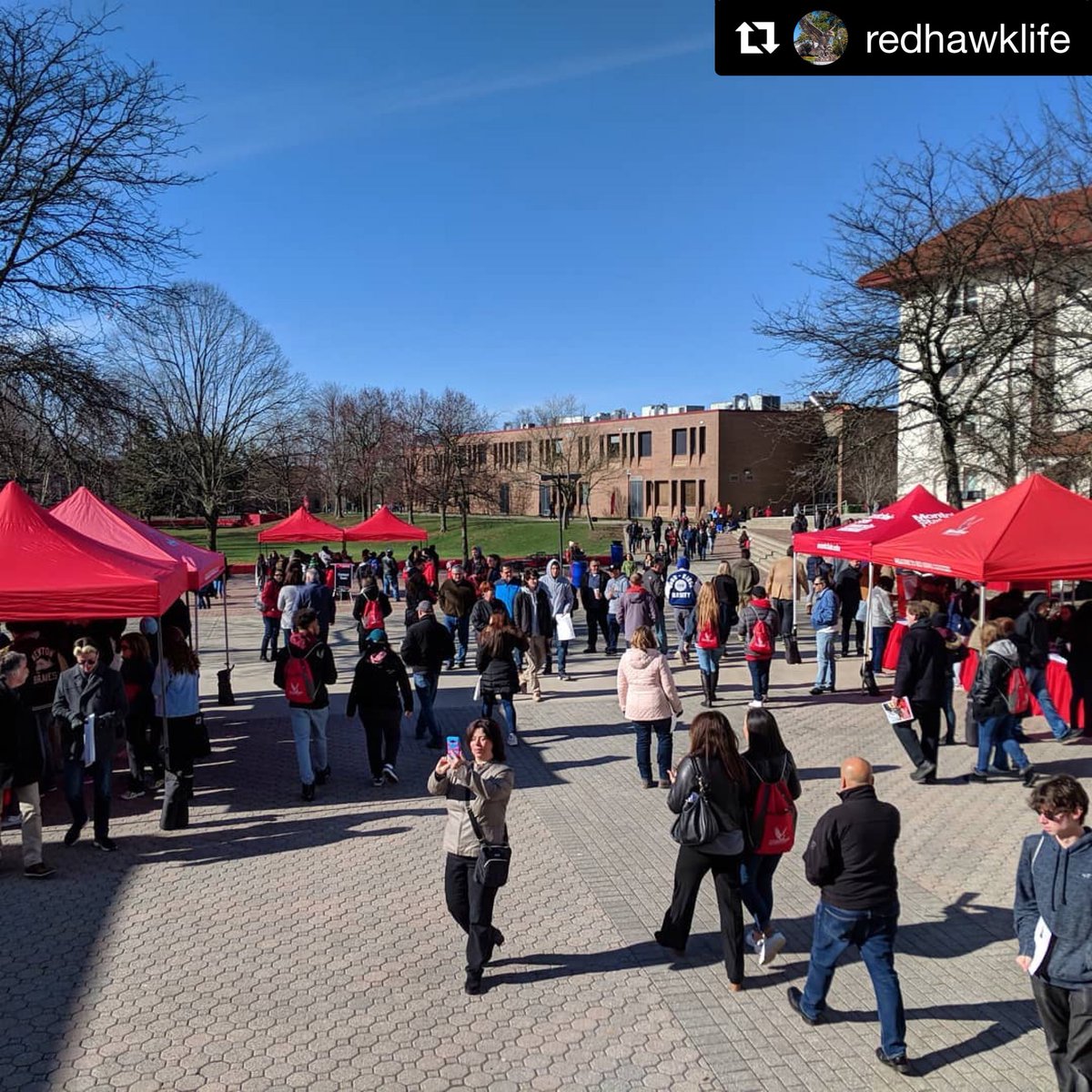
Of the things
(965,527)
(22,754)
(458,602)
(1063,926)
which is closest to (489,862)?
(1063,926)

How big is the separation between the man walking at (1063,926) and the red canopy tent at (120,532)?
8819mm

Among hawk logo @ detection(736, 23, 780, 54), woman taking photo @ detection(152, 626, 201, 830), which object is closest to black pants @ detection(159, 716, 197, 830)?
woman taking photo @ detection(152, 626, 201, 830)

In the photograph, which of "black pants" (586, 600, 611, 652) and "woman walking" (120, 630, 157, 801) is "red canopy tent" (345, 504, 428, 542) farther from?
"woman walking" (120, 630, 157, 801)

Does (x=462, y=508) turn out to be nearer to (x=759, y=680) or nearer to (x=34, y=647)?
(x=759, y=680)

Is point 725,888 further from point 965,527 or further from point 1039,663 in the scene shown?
point 965,527

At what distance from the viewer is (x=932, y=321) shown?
773 inches

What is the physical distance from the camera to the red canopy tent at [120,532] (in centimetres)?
1099

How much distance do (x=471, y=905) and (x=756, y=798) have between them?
1.77 metres

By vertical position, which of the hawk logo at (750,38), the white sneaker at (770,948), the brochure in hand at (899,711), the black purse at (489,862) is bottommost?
the white sneaker at (770,948)

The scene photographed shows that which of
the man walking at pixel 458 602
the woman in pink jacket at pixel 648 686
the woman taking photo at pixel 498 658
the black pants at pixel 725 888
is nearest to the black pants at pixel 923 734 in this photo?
the woman in pink jacket at pixel 648 686

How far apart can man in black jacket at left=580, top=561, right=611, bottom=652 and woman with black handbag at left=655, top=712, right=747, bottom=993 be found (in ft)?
39.8

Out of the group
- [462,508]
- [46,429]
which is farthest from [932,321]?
[462,508]

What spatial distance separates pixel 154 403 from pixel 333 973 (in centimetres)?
3320

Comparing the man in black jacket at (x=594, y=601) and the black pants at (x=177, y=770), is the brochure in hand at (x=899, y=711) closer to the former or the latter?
the black pants at (x=177, y=770)
